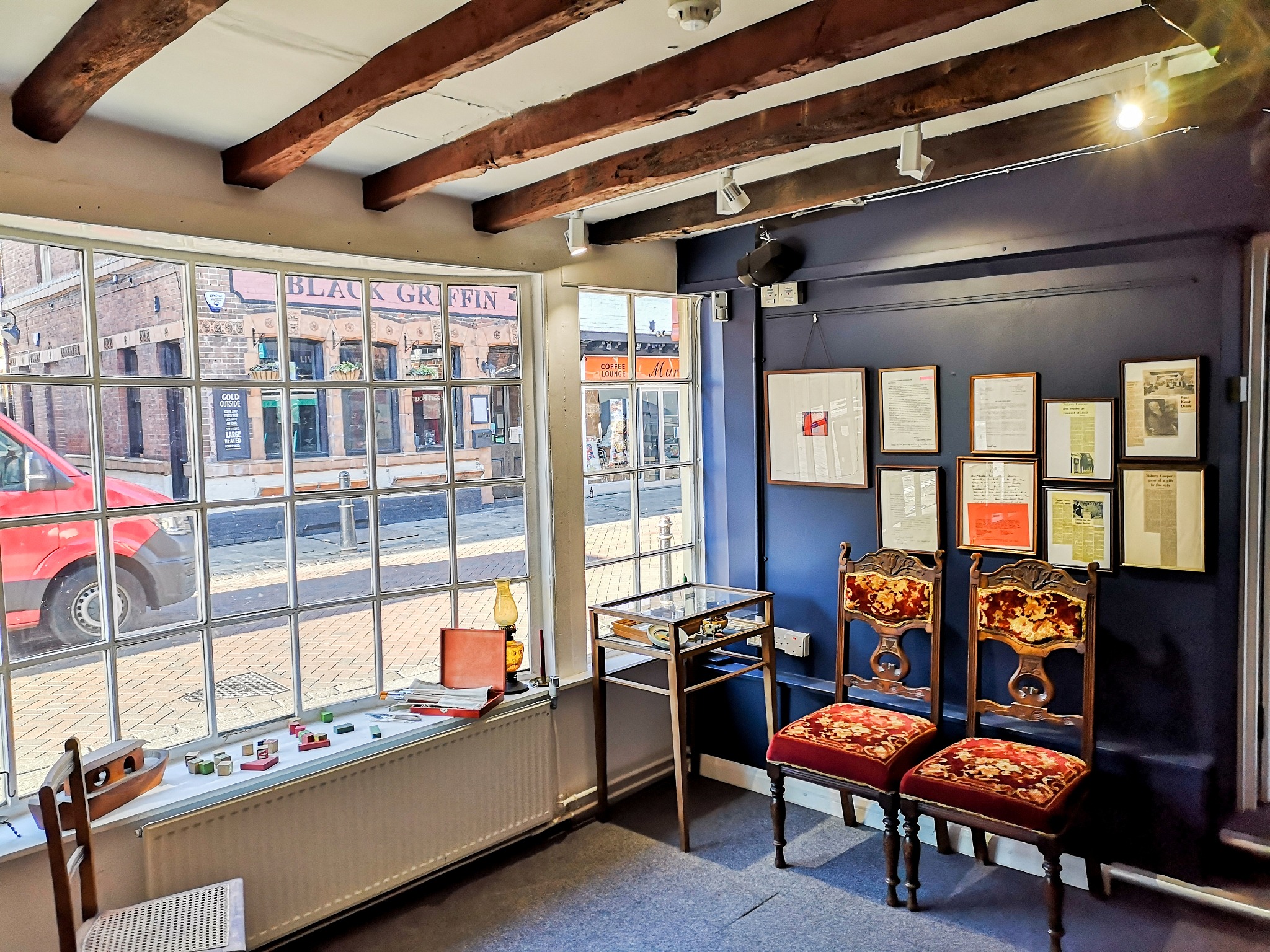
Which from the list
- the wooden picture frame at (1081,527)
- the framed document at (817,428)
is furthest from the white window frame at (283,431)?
the wooden picture frame at (1081,527)

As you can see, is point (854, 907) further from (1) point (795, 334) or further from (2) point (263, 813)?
(1) point (795, 334)

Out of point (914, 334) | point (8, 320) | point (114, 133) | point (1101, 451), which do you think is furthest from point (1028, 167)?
point (8, 320)

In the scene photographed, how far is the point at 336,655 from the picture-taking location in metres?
3.32

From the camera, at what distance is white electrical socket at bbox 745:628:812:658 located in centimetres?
391

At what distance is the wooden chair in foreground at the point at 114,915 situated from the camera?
2.05m

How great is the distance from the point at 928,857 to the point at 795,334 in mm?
2198

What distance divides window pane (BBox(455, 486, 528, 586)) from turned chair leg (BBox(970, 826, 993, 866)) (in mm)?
2014

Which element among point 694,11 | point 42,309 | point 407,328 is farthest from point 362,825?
point 694,11

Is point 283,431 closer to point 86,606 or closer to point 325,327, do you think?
point 325,327

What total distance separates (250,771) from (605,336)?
227cm

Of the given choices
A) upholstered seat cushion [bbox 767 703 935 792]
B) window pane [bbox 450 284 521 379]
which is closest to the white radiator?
upholstered seat cushion [bbox 767 703 935 792]

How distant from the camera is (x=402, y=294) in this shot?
336 centimetres

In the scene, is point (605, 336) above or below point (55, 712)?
above

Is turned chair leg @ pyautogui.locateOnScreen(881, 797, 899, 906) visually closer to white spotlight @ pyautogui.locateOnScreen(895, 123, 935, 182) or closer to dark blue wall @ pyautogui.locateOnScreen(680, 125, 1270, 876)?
dark blue wall @ pyautogui.locateOnScreen(680, 125, 1270, 876)
